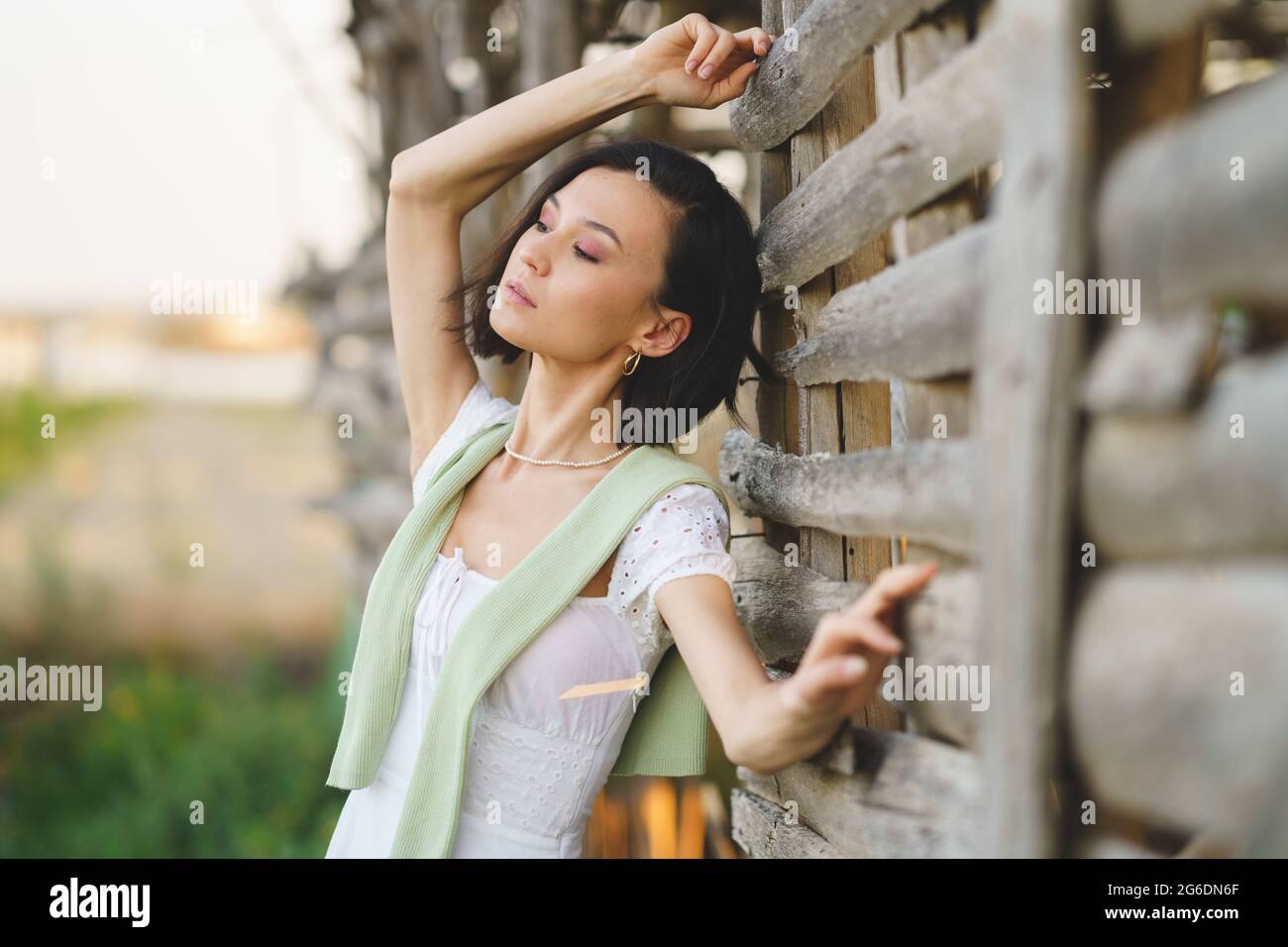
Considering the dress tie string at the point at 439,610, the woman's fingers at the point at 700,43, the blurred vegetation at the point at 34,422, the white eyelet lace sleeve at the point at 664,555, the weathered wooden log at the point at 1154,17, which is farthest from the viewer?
the blurred vegetation at the point at 34,422

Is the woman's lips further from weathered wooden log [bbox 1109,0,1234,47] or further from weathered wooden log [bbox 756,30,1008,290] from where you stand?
weathered wooden log [bbox 1109,0,1234,47]

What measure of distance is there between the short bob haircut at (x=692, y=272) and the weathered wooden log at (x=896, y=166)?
106 millimetres

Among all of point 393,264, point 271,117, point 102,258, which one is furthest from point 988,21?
point 102,258

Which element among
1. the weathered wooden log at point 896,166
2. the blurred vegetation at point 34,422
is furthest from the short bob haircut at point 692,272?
the blurred vegetation at point 34,422

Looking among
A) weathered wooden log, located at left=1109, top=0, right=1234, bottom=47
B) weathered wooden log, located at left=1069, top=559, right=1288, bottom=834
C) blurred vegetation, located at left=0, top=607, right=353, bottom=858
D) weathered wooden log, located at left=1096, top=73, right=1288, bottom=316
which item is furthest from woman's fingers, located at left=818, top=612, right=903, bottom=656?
blurred vegetation, located at left=0, top=607, right=353, bottom=858

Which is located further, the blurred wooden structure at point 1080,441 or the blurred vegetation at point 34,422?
the blurred vegetation at point 34,422

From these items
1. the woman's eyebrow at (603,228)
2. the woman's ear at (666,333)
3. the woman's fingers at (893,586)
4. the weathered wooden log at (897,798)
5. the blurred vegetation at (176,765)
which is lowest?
the blurred vegetation at (176,765)

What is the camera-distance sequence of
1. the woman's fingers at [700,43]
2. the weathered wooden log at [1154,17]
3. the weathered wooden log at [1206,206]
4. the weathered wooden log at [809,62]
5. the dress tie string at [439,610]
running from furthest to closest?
the woman's fingers at [700,43], the dress tie string at [439,610], the weathered wooden log at [809,62], the weathered wooden log at [1154,17], the weathered wooden log at [1206,206]

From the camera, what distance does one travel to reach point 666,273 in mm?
2385

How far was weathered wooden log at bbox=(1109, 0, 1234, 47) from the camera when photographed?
4.25 ft

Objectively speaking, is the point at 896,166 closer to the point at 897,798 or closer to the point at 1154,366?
the point at 1154,366

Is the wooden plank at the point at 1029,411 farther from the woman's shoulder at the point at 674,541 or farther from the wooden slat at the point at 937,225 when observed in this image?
the woman's shoulder at the point at 674,541

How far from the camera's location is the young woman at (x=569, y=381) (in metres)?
2.17
